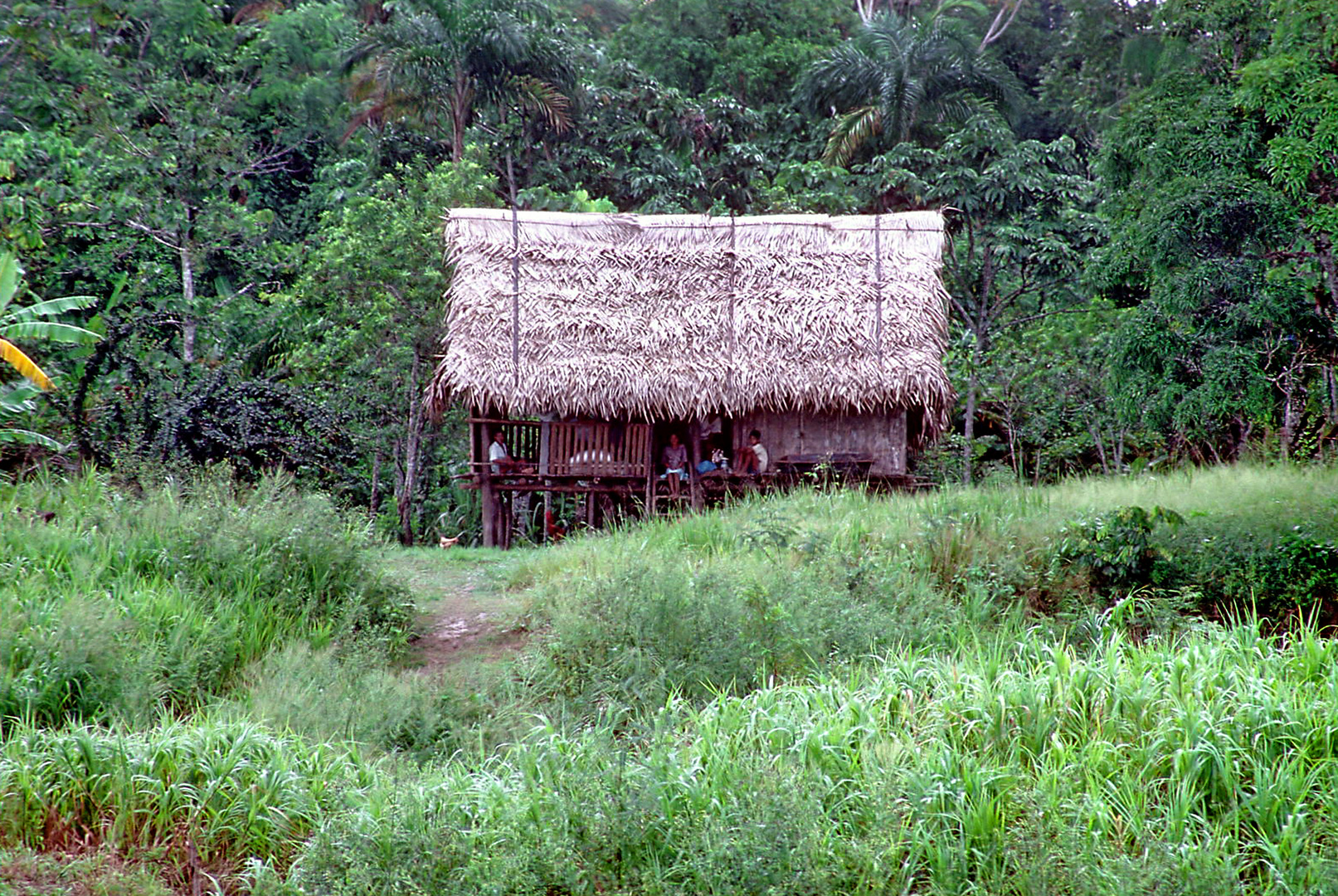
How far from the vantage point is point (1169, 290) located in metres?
8.93

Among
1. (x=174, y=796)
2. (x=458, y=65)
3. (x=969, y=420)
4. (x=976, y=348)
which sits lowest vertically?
(x=174, y=796)

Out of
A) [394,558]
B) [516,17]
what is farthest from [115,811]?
[516,17]

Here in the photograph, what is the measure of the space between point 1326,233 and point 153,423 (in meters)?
9.60

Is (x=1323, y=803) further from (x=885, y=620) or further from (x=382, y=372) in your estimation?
(x=382, y=372)

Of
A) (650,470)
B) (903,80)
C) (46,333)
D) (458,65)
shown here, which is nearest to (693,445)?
(650,470)

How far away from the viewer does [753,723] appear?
465cm

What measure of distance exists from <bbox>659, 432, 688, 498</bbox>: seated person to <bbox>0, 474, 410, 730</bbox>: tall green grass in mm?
4359

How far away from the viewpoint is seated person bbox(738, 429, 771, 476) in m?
11.7

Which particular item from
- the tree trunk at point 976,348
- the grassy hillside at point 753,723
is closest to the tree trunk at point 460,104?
the tree trunk at point 976,348

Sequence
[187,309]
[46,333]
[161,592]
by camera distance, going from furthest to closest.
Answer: [187,309] < [46,333] < [161,592]

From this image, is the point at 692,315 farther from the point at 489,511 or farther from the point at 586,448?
the point at 489,511

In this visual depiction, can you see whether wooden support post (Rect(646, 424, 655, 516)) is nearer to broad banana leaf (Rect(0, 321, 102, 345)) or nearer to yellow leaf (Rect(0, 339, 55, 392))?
broad banana leaf (Rect(0, 321, 102, 345))

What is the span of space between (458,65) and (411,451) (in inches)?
246

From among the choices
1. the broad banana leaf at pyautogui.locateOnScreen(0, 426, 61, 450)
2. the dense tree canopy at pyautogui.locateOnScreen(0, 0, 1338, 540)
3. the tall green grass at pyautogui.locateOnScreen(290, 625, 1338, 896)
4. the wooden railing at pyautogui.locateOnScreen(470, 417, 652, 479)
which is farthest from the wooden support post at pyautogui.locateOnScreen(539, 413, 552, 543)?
the tall green grass at pyautogui.locateOnScreen(290, 625, 1338, 896)
